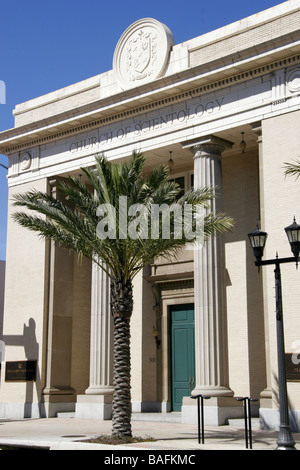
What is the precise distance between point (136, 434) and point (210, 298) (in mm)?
5291

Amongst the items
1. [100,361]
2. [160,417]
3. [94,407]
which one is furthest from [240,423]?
[100,361]

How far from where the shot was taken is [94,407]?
2275 centimetres

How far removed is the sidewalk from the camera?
1412 cm

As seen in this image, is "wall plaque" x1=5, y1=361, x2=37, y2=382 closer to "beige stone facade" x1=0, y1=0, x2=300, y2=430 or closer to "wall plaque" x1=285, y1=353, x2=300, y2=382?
"beige stone facade" x1=0, y1=0, x2=300, y2=430

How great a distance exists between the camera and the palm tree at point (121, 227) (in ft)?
52.2

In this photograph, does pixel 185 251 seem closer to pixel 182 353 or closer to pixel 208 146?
pixel 182 353

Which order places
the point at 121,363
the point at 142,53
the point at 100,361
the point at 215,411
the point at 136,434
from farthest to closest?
the point at 142,53 → the point at 100,361 → the point at 215,411 → the point at 136,434 → the point at 121,363

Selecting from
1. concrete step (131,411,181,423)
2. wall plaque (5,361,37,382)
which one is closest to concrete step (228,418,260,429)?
concrete step (131,411,181,423)

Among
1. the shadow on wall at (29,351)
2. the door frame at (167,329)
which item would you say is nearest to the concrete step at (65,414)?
the shadow on wall at (29,351)

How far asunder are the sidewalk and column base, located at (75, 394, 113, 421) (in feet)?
1.60

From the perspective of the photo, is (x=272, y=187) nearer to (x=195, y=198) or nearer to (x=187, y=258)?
(x=195, y=198)

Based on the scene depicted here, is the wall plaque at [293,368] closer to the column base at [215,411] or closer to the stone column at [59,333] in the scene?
the column base at [215,411]

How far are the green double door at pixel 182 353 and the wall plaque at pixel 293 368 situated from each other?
236 inches

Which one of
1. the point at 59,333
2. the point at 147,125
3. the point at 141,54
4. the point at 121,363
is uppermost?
the point at 141,54
